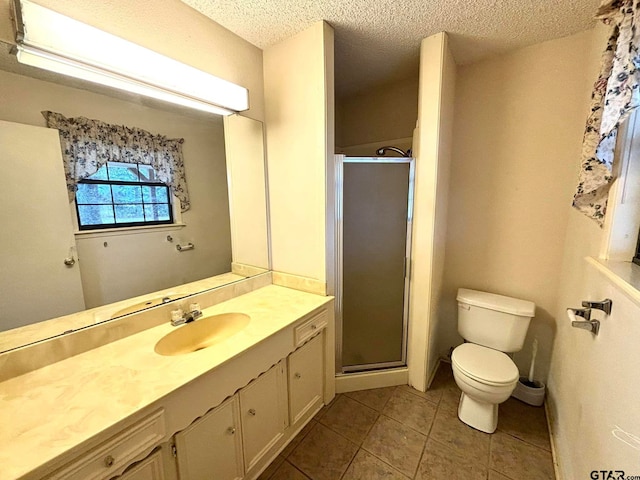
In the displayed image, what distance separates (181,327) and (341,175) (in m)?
1.32

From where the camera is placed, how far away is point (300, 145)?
1679 millimetres

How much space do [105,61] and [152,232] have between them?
0.76 metres

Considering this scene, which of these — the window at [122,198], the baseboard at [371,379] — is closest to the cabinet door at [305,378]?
the baseboard at [371,379]

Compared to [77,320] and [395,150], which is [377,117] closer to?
[395,150]

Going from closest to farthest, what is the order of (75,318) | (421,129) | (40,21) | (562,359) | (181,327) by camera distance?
(40,21)
(75,318)
(181,327)
(562,359)
(421,129)

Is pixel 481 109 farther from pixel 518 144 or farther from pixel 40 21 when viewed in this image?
pixel 40 21

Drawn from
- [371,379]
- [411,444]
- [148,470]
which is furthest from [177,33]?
[411,444]

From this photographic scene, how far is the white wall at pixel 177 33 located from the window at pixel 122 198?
0.52 meters

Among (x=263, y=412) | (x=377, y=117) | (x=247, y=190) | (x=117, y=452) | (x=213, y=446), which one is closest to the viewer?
(x=117, y=452)

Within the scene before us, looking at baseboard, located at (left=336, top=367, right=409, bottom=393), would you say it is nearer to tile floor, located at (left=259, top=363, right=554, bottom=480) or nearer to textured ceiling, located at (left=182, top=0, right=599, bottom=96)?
tile floor, located at (left=259, top=363, right=554, bottom=480)

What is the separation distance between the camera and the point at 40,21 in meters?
0.94

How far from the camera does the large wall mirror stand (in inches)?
38.1

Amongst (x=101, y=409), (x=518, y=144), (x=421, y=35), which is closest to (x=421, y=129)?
(x=421, y=35)

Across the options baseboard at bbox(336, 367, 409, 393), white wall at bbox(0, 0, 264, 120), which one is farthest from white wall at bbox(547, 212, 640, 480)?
white wall at bbox(0, 0, 264, 120)
